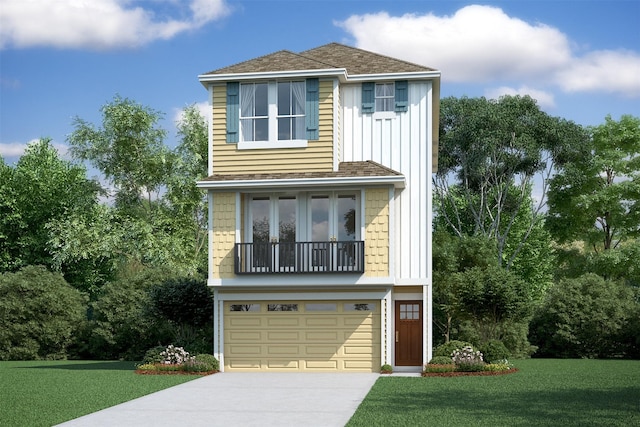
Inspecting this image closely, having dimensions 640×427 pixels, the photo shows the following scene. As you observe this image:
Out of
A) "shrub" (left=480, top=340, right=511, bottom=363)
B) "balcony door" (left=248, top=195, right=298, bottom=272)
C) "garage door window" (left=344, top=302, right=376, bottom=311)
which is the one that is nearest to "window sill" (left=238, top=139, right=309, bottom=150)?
"balcony door" (left=248, top=195, right=298, bottom=272)

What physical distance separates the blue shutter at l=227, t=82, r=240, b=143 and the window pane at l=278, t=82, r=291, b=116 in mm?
1231

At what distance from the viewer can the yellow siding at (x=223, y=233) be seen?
24859 mm

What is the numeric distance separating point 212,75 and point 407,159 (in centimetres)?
620

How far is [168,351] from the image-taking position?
2509cm

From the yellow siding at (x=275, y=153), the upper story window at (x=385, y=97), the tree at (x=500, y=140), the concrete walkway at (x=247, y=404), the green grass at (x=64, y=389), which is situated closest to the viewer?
the concrete walkway at (x=247, y=404)

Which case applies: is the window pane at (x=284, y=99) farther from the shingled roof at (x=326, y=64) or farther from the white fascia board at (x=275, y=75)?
the shingled roof at (x=326, y=64)

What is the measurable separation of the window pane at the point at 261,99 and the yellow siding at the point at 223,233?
257 cm

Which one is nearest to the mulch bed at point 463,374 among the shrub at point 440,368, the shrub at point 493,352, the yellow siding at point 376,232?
the shrub at point 440,368

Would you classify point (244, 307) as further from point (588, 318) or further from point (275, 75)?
point (588, 318)

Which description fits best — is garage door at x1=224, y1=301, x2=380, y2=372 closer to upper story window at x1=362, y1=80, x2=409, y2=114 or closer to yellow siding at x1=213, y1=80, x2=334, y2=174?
yellow siding at x1=213, y1=80, x2=334, y2=174

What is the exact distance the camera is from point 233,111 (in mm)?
25312

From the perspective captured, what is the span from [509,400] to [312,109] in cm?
1112

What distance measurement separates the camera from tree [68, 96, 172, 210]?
1716 inches

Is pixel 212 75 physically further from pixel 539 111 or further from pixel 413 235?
pixel 539 111
